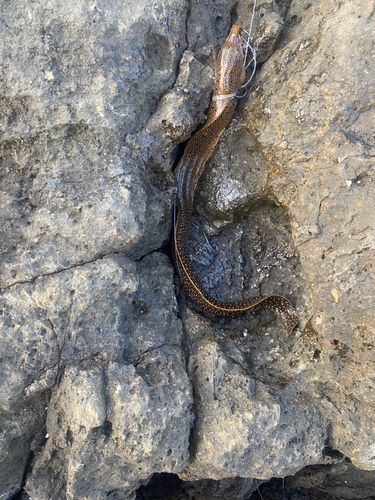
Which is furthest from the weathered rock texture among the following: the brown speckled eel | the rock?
the brown speckled eel

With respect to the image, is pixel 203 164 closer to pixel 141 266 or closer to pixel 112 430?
pixel 141 266

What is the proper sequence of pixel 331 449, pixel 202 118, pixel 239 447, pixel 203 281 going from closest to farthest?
pixel 239 447 < pixel 331 449 < pixel 202 118 < pixel 203 281

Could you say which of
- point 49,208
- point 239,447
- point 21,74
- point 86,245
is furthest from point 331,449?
point 21,74

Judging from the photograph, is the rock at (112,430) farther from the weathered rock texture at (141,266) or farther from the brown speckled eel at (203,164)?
the brown speckled eel at (203,164)

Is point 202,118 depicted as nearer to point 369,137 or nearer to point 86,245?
point 369,137

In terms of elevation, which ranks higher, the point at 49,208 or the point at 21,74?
the point at 21,74
